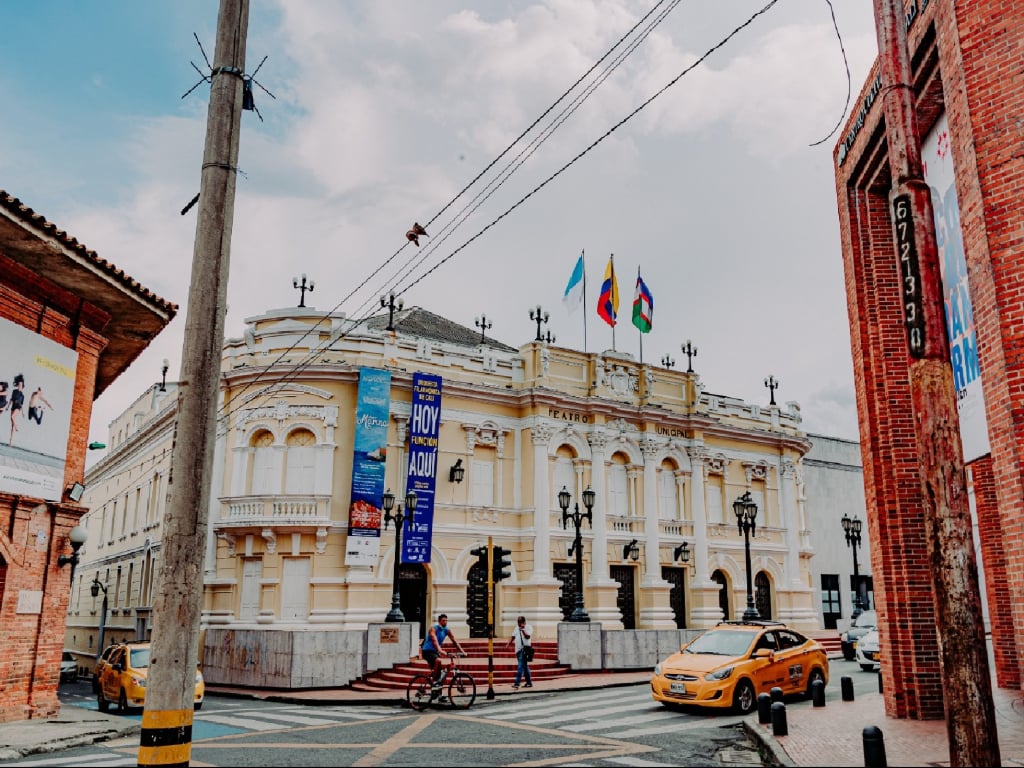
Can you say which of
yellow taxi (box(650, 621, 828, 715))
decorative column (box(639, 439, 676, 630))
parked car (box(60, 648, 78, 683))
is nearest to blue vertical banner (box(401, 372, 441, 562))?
decorative column (box(639, 439, 676, 630))

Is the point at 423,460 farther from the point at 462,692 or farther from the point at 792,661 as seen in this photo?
the point at 792,661

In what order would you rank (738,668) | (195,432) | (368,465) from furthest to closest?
(368,465) < (738,668) < (195,432)

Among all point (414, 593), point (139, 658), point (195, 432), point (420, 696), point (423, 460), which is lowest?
point (420, 696)

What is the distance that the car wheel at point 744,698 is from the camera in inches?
615

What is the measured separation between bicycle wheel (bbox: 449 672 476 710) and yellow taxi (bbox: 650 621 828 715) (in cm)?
377

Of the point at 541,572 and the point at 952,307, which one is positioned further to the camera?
the point at 541,572

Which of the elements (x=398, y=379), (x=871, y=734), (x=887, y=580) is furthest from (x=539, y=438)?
(x=871, y=734)

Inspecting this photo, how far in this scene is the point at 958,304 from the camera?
39.2 feet

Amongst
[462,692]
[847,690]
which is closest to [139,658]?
[462,692]

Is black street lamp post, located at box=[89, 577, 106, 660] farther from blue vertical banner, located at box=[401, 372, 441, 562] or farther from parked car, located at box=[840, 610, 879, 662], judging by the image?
parked car, located at box=[840, 610, 879, 662]

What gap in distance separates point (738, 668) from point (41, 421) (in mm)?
13325

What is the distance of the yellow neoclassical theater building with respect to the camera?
2702 centimetres

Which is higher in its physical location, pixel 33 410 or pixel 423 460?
pixel 423 460

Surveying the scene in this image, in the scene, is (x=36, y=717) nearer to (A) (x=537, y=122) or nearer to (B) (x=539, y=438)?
(A) (x=537, y=122)
